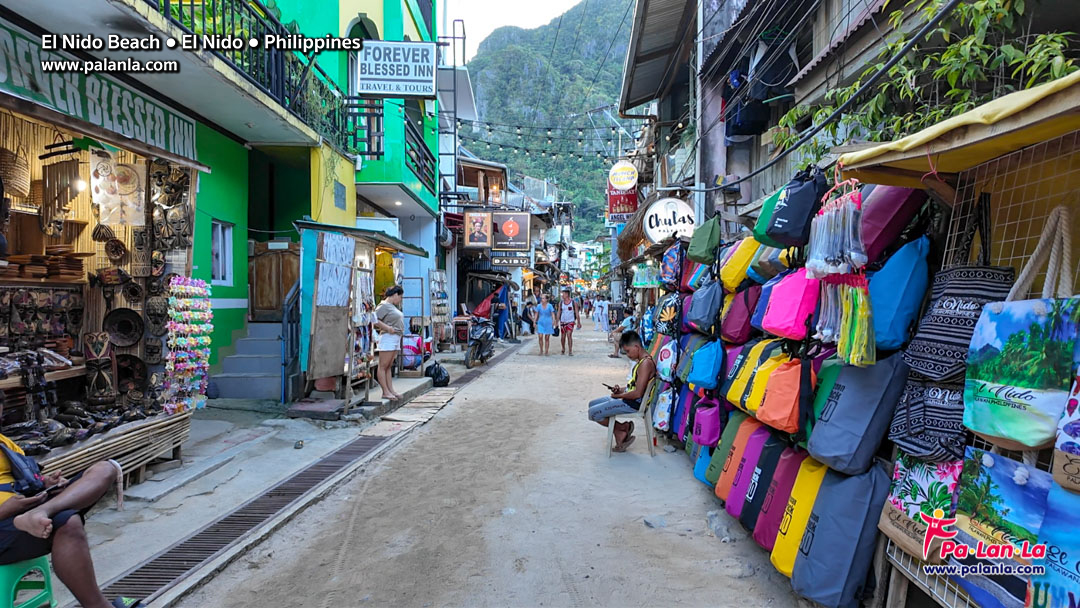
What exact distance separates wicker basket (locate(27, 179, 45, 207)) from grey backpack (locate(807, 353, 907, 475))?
282 inches

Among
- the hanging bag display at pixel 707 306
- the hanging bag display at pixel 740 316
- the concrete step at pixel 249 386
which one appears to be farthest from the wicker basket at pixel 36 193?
the hanging bag display at pixel 740 316

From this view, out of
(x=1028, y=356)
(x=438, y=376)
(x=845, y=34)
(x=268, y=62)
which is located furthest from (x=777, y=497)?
(x=268, y=62)

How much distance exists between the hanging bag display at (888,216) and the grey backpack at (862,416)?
24.4 inches

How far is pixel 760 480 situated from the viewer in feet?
12.1

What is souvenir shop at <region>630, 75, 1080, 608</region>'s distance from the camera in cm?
200

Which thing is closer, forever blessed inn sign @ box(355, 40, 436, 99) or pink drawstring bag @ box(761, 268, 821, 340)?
pink drawstring bag @ box(761, 268, 821, 340)

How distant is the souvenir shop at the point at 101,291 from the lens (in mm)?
4809

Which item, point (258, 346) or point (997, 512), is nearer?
point (997, 512)

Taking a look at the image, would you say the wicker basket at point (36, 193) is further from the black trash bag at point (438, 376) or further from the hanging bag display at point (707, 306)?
the black trash bag at point (438, 376)

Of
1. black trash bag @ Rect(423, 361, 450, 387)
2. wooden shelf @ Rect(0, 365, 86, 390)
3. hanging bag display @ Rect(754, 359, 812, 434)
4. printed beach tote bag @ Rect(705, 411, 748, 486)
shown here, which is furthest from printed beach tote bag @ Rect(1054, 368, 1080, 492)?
black trash bag @ Rect(423, 361, 450, 387)

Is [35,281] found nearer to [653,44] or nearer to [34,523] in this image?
[34,523]

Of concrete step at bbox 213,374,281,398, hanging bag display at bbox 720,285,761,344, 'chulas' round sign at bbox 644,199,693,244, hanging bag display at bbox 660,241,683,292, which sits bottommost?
concrete step at bbox 213,374,281,398

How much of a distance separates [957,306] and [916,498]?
2.95 ft

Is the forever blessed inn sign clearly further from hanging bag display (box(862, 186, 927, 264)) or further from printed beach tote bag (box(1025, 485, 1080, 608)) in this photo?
printed beach tote bag (box(1025, 485, 1080, 608))
